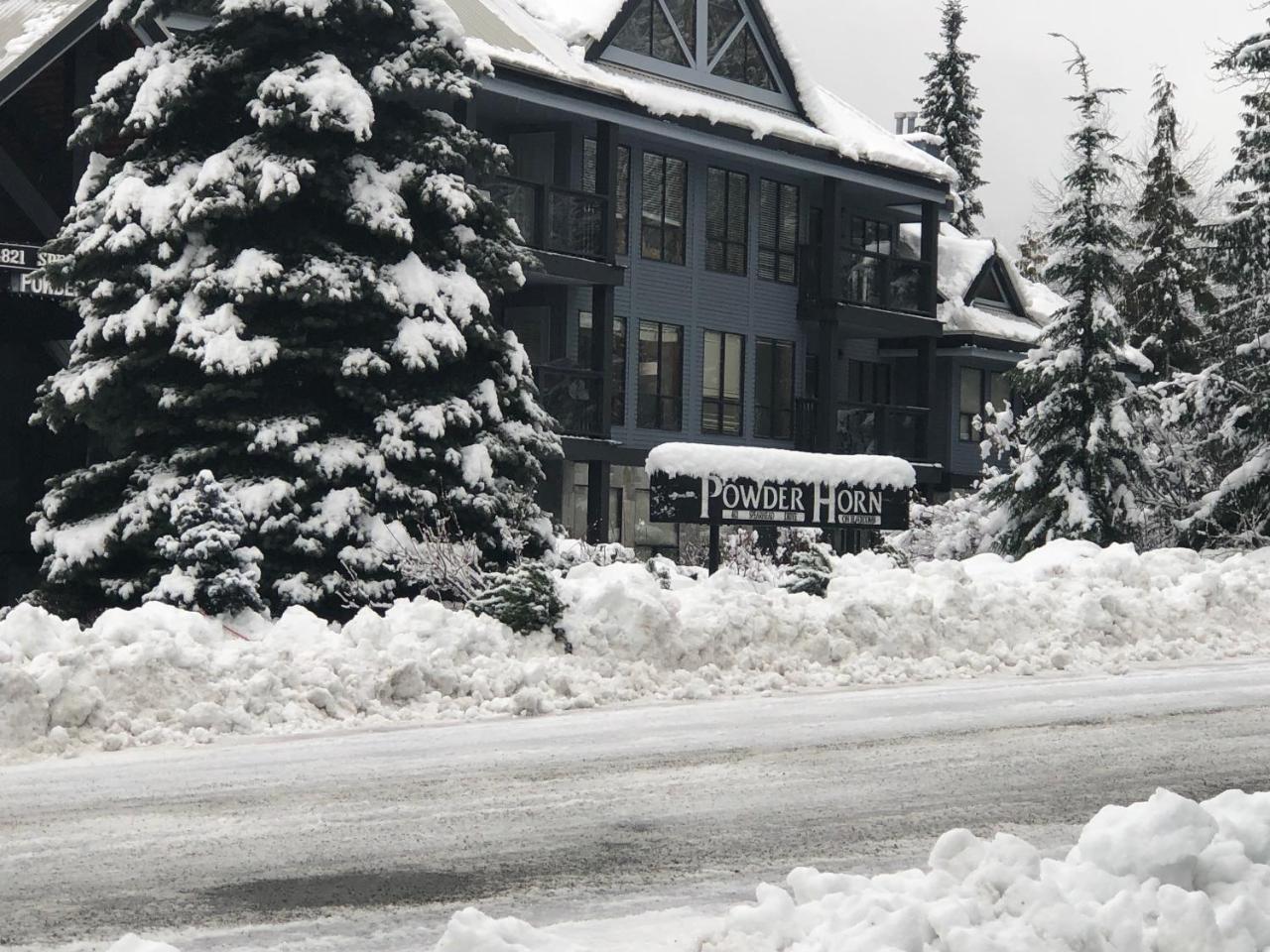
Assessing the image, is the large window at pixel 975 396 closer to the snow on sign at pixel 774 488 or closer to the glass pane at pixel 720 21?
the glass pane at pixel 720 21

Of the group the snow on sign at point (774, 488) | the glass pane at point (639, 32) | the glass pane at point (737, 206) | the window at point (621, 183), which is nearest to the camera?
the snow on sign at point (774, 488)

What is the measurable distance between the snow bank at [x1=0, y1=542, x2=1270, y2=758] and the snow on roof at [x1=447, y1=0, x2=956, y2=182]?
1187 centimetres

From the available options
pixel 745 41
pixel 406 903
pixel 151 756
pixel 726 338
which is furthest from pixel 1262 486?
pixel 406 903

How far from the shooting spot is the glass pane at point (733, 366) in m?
34.4

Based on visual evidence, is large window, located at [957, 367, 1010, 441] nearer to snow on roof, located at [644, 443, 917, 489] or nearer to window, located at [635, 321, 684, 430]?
window, located at [635, 321, 684, 430]

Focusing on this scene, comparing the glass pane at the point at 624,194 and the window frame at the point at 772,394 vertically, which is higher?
the glass pane at the point at 624,194

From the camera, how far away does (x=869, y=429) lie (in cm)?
3709

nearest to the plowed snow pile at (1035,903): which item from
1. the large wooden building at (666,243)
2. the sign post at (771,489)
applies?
the sign post at (771,489)

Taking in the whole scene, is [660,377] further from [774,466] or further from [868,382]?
[774,466]

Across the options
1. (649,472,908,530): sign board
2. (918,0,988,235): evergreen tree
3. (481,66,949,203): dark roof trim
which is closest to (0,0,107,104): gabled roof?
(481,66,949,203): dark roof trim

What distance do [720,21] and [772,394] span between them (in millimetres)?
7013

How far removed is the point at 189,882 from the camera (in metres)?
7.05

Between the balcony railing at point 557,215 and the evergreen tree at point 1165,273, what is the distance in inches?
767

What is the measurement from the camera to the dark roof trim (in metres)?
28.2
